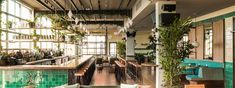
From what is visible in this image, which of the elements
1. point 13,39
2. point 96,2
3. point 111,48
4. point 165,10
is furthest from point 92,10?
point 111,48

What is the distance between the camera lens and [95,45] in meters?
29.0

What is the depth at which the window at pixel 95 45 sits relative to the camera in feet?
94.4

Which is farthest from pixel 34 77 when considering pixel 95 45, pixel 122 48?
pixel 95 45

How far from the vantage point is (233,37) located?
9.30 m

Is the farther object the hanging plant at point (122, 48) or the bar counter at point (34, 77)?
the hanging plant at point (122, 48)

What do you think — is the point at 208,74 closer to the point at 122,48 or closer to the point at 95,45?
the point at 122,48

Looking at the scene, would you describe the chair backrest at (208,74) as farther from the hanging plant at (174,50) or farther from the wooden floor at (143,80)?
the hanging plant at (174,50)

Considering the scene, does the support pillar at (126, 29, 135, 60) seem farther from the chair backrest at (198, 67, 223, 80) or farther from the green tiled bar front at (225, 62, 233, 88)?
the chair backrest at (198, 67, 223, 80)

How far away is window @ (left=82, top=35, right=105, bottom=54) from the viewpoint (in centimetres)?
2878

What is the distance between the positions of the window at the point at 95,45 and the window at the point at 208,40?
56.1 feet

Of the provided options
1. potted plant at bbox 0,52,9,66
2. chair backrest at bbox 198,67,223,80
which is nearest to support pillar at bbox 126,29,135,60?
chair backrest at bbox 198,67,223,80

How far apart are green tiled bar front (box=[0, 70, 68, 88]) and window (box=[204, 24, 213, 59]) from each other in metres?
6.33

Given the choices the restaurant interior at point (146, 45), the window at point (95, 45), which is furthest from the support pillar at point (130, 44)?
the window at point (95, 45)

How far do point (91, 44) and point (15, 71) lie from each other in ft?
72.8
